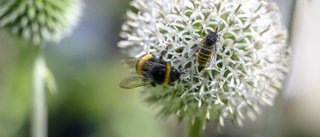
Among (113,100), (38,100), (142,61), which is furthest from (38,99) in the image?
(113,100)

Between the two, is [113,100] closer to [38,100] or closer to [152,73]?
[38,100]

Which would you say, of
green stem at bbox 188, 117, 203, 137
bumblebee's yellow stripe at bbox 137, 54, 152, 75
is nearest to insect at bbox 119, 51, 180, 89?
bumblebee's yellow stripe at bbox 137, 54, 152, 75

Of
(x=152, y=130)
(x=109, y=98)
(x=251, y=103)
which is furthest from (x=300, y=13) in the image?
(x=109, y=98)

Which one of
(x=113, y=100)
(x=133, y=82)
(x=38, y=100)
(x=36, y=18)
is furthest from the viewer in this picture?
(x=113, y=100)

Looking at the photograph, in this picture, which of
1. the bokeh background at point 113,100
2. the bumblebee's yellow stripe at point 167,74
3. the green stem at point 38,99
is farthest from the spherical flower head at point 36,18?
the bokeh background at point 113,100

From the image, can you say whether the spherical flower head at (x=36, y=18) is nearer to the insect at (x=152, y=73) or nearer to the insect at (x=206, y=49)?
the insect at (x=152, y=73)

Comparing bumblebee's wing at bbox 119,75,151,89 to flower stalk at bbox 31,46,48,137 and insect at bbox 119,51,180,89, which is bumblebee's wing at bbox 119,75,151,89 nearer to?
insect at bbox 119,51,180,89
